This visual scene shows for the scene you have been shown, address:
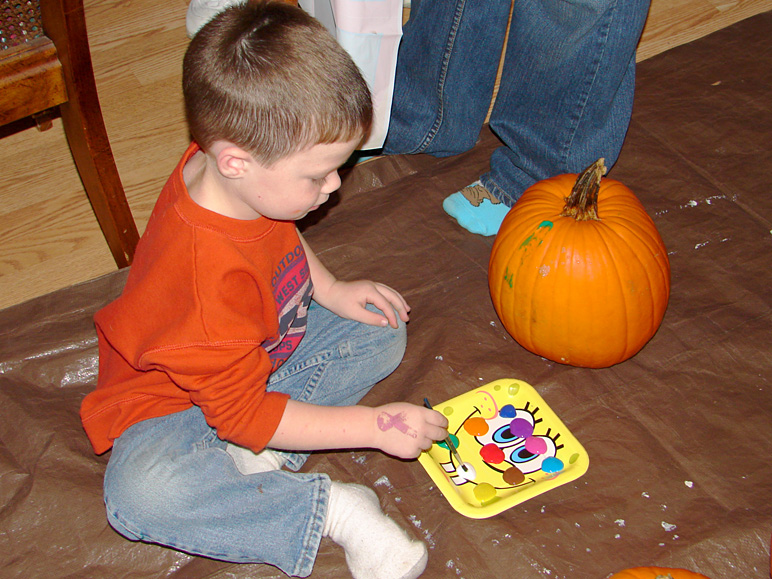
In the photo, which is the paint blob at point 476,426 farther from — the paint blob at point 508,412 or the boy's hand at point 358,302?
the boy's hand at point 358,302

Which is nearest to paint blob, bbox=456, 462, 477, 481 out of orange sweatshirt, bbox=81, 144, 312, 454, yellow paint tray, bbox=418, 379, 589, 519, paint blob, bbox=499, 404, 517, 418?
yellow paint tray, bbox=418, 379, 589, 519

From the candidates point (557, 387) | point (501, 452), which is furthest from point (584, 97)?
point (501, 452)

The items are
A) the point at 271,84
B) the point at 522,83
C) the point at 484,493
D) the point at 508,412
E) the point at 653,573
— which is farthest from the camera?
the point at 522,83

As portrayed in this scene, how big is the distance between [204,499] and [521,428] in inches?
18.2

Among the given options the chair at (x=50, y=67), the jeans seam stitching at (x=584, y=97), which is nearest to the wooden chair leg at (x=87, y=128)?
the chair at (x=50, y=67)

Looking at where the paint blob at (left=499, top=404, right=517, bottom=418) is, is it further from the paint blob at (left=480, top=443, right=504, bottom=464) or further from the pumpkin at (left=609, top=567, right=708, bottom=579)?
the pumpkin at (left=609, top=567, right=708, bottom=579)

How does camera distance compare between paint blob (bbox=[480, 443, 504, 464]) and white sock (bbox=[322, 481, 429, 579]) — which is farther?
paint blob (bbox=[480, 443, 504, 464])

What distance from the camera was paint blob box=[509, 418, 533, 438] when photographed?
108cm

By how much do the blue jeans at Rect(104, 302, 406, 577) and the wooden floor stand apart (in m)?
0.56

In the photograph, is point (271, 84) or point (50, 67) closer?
point (271, 84)

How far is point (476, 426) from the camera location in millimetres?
1094

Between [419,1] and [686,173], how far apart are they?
0.60 meters

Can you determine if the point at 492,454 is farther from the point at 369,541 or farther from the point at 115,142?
the point at 115,142

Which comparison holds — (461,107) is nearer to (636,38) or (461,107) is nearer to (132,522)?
(636,38)
